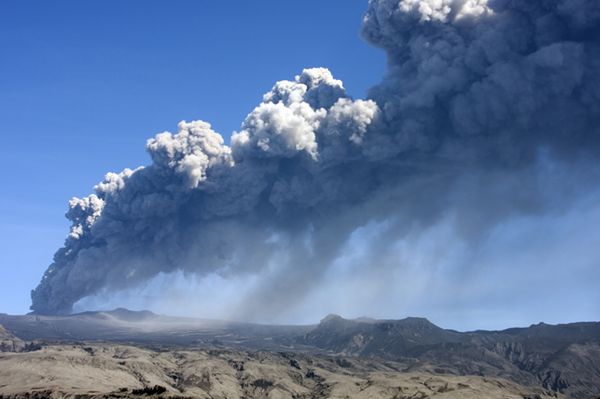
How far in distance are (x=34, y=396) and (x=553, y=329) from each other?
5807 inches

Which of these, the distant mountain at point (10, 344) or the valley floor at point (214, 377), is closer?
the valley floor at point (214, 377)

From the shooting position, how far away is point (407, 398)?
405 ft

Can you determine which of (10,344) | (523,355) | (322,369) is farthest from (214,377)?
(523,355)

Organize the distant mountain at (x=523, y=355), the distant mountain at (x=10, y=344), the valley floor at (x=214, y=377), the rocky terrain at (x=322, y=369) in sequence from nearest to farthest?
1. the valley floor at (x=214, y=377)
2. the rocky terrain at (x=322, y=369)
3. the distant mountain at (x=523, y=355)
4. the distant mountain at (x=10, y=344)

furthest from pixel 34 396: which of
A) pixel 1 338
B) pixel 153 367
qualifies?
pixel 1 338

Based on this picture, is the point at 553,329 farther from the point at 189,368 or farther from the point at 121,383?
the point at 121,383

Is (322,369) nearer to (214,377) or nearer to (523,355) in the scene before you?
(214,377)

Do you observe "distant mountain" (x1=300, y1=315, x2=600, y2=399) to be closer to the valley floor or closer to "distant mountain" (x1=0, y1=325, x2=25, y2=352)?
the valley floor

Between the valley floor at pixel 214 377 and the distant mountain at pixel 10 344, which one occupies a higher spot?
the distant mountain at pixel 10 344

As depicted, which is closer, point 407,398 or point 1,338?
point 407,398

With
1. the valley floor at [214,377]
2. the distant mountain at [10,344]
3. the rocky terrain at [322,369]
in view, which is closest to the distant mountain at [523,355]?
the rocky terrain at [322,369]

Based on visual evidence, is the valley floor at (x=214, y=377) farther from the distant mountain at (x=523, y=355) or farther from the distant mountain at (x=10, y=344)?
the distant mountain at (x=523, y=355)

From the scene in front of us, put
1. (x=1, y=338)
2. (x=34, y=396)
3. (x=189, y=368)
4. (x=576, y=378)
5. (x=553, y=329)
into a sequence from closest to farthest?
1. (x=34, y=396)
2. (x=189, y=368)
3. (x=576, y=378)
4. (x=1, y=338)
5. (x=553, y=329)

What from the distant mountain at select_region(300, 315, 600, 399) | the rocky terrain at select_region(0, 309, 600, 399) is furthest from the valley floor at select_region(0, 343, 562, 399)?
the distant mountain at select_region(300, 315, 600, 399)
